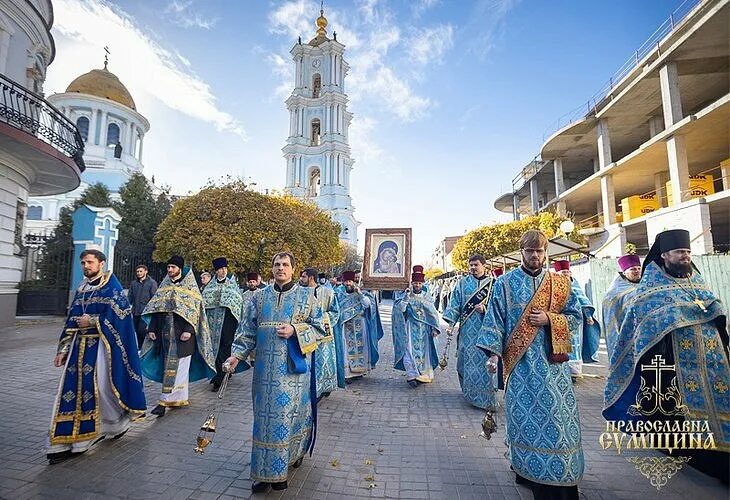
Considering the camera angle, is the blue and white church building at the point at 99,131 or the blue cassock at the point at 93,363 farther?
the blue and white church building at the point at 99,131

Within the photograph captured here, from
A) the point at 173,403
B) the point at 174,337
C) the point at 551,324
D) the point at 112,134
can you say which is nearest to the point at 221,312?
the point at 174,337

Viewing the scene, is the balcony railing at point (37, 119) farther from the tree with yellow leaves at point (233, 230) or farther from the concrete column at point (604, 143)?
the concrete column at point (604, 143)

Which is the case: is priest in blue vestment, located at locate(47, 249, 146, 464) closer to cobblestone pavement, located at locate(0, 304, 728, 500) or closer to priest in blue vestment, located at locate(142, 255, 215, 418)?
cobblestone pavement, located at locate(0, 304, 728, 500)

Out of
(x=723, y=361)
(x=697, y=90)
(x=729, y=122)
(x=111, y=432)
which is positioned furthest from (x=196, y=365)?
(x=697, y=90)

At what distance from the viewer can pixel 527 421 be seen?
118 inches

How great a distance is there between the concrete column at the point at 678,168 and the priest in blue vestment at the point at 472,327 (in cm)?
1652

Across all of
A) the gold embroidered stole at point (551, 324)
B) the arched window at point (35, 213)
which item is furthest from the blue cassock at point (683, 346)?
the arched window at point (35, 213)

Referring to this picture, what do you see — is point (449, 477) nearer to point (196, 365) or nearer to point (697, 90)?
point (196, 365)

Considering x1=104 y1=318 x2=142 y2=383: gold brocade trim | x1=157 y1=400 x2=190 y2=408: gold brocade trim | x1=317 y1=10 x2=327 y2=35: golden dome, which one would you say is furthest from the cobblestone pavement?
x1=317 y1=10 x2=327 y2=35: golden dome

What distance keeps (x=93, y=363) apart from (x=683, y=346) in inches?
232

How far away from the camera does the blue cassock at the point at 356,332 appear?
7.57 metres

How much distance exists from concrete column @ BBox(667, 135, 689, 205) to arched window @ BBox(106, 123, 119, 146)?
4463 centimetres

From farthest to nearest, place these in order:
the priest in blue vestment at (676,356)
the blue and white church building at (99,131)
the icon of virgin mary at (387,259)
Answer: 1. the blue and white church building at (99,131)
2. the icon of virgin mary at (387,259)
3. the priest in blue vestment at (676,356)

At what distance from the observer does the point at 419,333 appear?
7.10 metres
